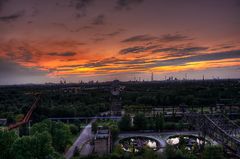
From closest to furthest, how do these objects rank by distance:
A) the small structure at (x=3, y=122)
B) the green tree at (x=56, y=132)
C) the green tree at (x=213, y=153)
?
the green tree at (x=213, y=153) → the green tree at (x=56, y=132) → the small structure at (x=3, y=122)

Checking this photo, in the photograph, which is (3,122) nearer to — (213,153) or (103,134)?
(103,134)

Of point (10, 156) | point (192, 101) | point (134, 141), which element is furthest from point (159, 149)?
point (192, 101)

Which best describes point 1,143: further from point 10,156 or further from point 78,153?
point 78,153

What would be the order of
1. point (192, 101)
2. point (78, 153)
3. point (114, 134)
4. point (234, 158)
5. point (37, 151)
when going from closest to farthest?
point (37, 151) < point (234, 158) < point (78, 153) < point (114, 134) < point (192, 101)

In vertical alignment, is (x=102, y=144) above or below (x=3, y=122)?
below

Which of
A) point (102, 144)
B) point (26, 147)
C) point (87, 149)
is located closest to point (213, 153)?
point (102, 144)

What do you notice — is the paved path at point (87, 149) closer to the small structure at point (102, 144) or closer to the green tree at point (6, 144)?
the small structure at point (102, 144)

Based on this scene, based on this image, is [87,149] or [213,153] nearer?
[213,153]

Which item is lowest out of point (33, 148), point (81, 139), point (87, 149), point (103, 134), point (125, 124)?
point (87, 149)

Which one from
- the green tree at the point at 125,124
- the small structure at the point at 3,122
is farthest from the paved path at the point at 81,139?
the small structure at the point at 3,122

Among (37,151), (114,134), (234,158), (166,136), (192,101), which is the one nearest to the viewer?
(37,151)

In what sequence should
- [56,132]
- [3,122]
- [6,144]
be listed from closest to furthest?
1. [6,144]
2. [56,132]
3. [3,122]
